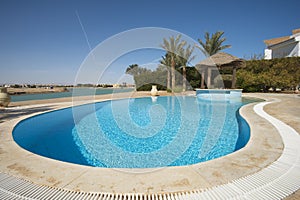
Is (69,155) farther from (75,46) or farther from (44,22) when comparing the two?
(75,46)

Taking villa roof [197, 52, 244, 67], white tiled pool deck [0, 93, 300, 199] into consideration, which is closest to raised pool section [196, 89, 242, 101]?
villa roof [197, 52, 244, 67]

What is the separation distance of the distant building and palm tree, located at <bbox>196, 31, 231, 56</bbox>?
14367 mm

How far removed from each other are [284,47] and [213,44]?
61.7ft

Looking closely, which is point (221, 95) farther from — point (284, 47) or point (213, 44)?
point (284, 47)

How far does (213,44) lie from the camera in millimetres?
22469

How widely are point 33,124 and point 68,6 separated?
9.60 metres

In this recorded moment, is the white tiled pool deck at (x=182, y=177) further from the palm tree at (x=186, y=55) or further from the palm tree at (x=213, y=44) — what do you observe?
the palm tree at (x=186, y=55)

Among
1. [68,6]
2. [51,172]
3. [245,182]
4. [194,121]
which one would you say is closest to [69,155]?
[51,172]

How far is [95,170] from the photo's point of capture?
2.50m

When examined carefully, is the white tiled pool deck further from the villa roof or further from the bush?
the bush

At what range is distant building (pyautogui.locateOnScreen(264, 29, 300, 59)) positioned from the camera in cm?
2689

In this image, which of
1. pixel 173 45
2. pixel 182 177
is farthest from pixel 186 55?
pixel 182 177

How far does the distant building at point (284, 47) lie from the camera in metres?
26.9

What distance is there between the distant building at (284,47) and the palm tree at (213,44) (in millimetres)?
14367
